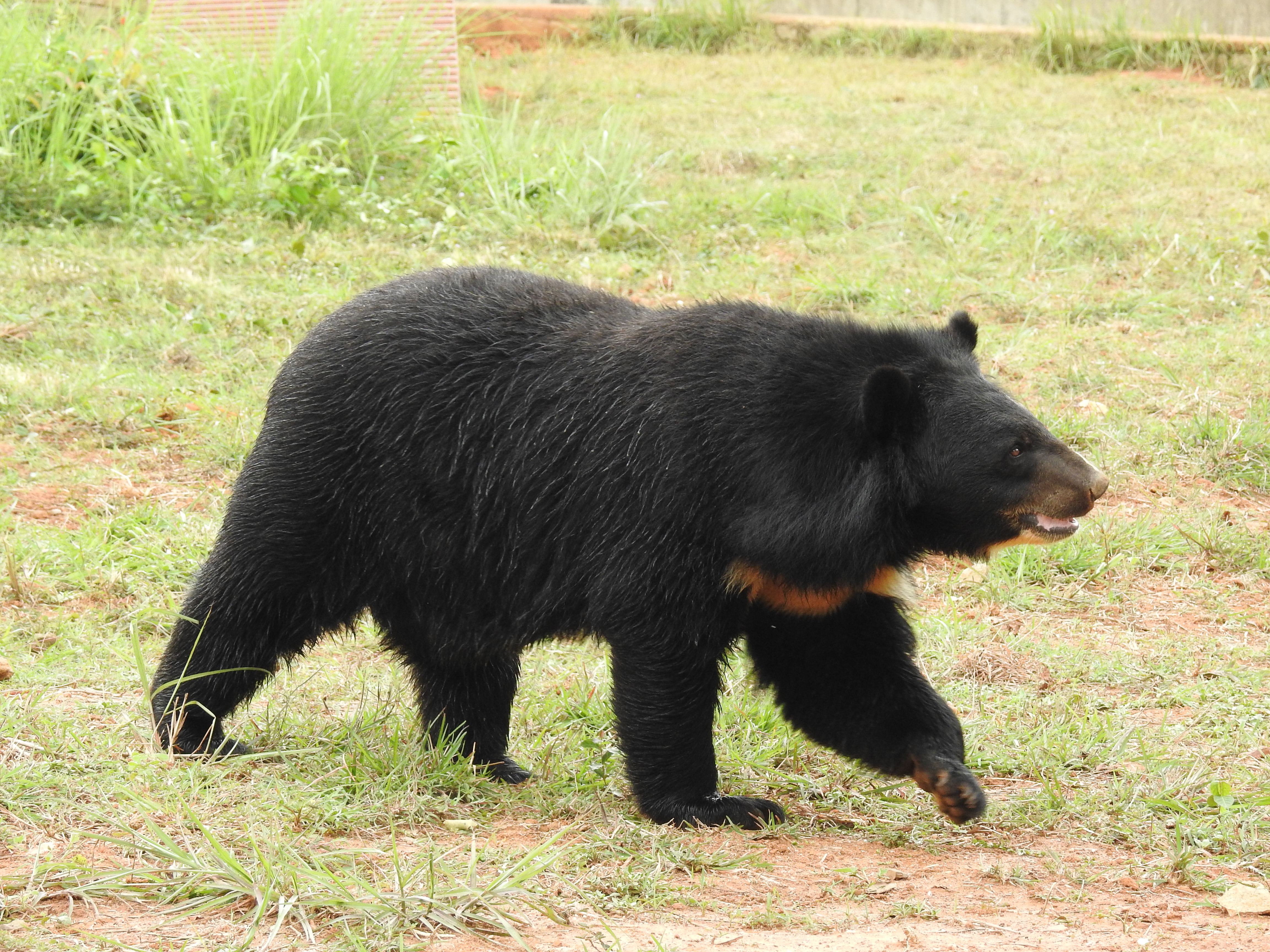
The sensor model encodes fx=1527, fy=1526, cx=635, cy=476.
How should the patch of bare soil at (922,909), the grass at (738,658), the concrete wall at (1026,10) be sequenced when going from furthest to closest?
the concrete wall at (1026,10)
the grass at (738,658)
the patch of bare soil at (922,909)

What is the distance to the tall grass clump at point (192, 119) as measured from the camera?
29.4 feet

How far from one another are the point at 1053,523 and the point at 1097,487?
0.13 m

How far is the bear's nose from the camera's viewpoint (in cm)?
352

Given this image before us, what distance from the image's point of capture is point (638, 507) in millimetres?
3641

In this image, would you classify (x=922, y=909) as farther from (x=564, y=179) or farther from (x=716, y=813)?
(x=564, y=179)

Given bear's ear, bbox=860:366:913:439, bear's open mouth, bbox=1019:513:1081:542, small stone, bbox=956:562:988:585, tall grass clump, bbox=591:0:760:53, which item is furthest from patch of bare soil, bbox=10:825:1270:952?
tall grass clump, bbox=591:0:760:53

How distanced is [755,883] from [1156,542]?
3.07 m

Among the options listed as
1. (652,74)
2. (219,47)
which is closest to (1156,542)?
(219,47)

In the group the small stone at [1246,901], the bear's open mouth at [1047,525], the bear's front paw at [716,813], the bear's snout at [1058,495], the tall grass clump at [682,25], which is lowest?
the bear's front paw at [716,813]

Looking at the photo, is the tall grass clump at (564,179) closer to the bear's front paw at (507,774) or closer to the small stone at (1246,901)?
the bear's front paw at (507,774)

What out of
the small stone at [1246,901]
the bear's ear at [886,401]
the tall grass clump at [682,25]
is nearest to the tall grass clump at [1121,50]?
the tall grass clump at [682,25]

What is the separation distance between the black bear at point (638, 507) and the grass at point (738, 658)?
0.74 feet

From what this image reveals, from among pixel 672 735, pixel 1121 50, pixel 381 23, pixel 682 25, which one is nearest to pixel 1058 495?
pixel 672 735

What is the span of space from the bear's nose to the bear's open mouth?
8cm
